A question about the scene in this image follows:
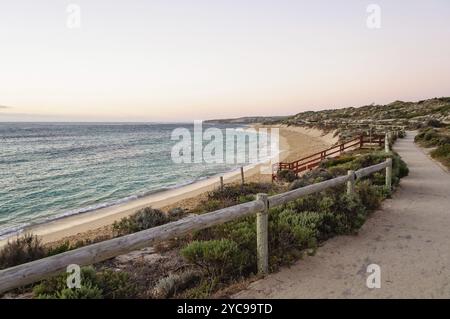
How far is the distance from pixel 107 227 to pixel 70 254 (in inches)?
415

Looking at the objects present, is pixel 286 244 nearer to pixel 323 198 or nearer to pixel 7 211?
pixel 323 198

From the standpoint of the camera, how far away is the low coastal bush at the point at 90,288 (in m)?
3.72

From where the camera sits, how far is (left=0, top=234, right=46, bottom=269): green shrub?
5.72 meters

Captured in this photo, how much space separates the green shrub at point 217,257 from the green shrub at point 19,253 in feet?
9.77

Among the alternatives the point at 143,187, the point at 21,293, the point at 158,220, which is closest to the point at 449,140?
the point at 143,187

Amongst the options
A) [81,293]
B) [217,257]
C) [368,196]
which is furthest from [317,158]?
[81,293]

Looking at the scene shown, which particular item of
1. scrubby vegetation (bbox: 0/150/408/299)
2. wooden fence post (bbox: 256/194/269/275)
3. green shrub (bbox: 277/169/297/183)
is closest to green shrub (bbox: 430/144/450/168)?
green shrub (bbox: 277/169/297/183)

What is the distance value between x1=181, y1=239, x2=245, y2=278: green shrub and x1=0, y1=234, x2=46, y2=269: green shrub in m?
2.98

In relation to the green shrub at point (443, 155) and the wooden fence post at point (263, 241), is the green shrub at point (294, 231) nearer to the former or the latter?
the wooden fence post at point (263, 241)

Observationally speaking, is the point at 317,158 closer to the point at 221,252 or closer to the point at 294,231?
the point at 294,231

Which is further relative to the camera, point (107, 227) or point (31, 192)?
point (31, 192)

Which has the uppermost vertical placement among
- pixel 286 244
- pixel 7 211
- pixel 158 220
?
pixel 286 244

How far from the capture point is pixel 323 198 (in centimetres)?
706

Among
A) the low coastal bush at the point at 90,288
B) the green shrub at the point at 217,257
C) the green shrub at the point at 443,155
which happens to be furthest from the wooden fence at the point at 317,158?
the low coastal bush at the point at 90,288
